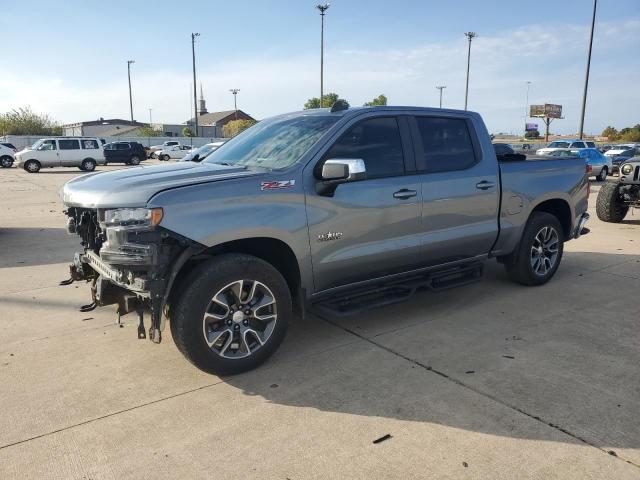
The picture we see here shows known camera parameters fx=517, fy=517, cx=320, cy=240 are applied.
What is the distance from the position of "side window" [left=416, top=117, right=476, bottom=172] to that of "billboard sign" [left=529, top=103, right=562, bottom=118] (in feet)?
285

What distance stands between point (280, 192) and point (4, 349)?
2.57 metres

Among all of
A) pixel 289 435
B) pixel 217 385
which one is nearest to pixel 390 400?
pixel 289 435

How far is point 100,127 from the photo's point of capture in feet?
323

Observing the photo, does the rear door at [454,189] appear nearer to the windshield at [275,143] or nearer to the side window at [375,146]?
the side window at [375,146]

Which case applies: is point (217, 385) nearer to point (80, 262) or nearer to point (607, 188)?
point (80, 262)

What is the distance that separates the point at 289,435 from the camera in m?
2.95

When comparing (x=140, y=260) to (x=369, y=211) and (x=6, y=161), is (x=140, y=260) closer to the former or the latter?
(x=369, y=211)

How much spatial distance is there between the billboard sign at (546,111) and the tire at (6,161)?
76229 mm

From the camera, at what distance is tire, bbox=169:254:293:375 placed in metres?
3.39

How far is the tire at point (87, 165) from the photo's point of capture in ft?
92.8

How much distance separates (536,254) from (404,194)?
7.45 feet

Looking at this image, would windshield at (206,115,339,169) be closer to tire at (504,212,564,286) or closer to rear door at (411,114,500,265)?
rear door at (411,114,500,265)

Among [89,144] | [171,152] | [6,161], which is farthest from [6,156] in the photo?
[171,152]

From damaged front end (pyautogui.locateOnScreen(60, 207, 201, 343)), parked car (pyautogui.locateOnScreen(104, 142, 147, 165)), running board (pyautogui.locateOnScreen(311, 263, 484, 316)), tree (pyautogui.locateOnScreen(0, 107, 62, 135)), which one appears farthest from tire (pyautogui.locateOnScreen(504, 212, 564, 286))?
tree (pyautogui.locateOnScreen(0, 107, 62, 135))
